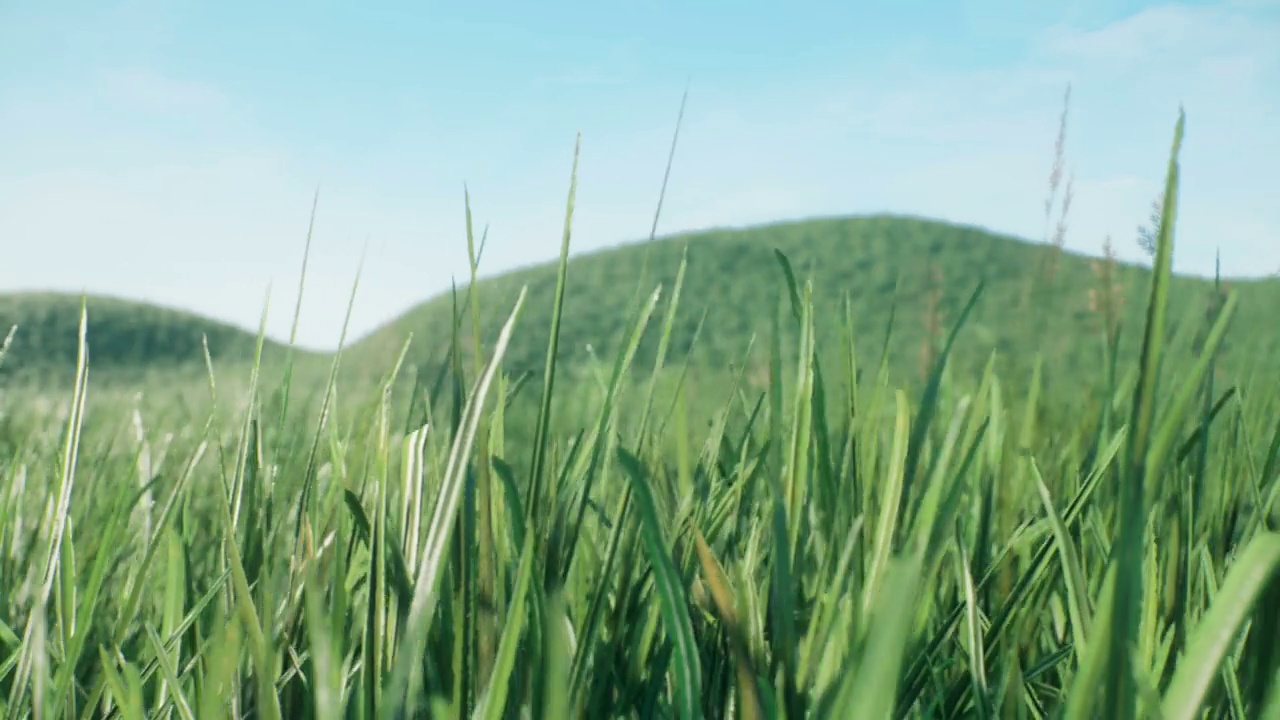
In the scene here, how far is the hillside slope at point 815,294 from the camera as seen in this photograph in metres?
7.07

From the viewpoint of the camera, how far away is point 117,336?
9945mm

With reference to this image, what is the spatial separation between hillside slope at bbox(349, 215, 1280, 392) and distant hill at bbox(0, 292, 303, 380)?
189cm

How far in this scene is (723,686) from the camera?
0.41 meters

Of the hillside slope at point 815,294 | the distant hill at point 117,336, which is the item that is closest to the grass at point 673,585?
the hillside slope at point 815,294

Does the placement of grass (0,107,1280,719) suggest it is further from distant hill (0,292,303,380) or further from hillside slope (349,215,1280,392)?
distant hill (0,292,303,380)

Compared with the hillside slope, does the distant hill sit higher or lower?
lower

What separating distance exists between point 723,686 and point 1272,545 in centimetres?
27

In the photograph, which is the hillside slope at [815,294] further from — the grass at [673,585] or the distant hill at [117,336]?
the grass at [673,585]

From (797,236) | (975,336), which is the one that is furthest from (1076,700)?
(797,236)

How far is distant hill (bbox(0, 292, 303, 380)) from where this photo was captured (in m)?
8.18

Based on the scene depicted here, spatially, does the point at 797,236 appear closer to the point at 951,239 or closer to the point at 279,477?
the point at 951,239

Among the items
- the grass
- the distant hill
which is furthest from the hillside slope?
the grass

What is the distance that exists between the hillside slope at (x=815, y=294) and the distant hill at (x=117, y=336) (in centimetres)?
189

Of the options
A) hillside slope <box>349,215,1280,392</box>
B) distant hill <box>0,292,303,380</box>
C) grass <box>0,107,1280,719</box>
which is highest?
hillside slope <box>349,215,1280,392</box>
